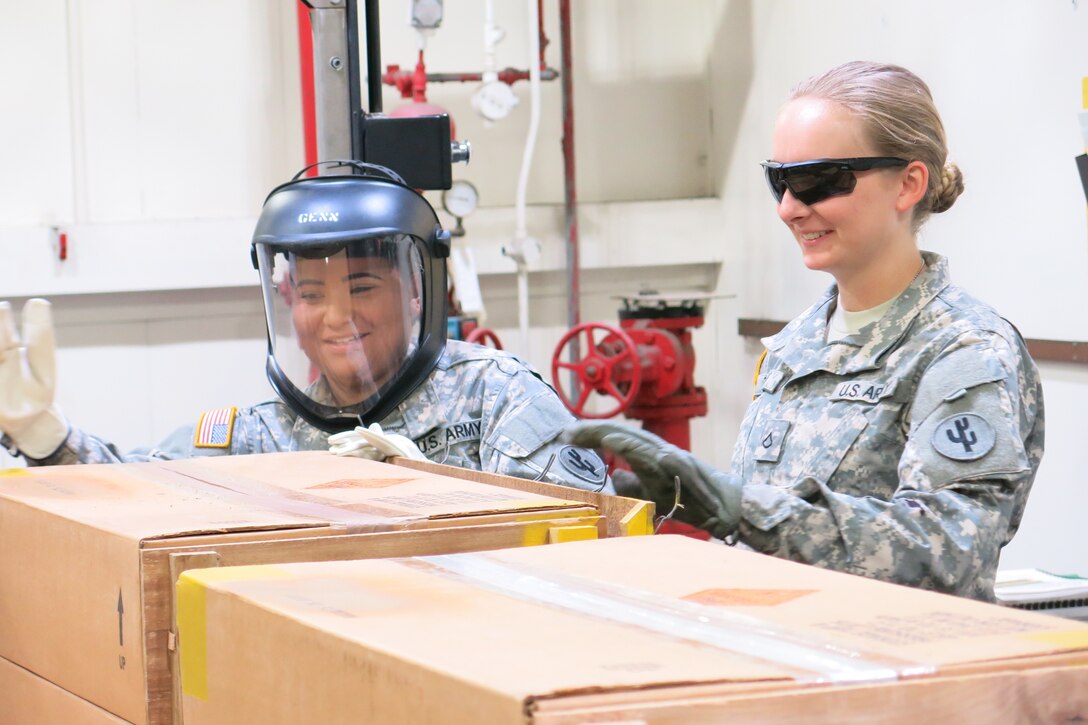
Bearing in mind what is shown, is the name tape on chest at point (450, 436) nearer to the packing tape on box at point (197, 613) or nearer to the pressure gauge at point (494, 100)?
the packing tape on box at point (197, 613)

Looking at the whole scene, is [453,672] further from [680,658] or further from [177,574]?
[177,574]

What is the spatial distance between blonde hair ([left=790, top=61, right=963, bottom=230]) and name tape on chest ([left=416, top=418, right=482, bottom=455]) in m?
0.77

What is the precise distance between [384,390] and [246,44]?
2.46 meters

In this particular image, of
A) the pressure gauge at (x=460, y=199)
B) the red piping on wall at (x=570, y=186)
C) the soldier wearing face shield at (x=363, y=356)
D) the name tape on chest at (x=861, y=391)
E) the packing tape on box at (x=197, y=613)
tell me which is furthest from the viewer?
the red piping on wall at (x=570, y=186)

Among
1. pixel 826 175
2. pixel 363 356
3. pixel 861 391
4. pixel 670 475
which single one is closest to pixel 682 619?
pixel 670 475

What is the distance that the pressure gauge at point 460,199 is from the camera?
13.7 ft

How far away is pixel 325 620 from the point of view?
0.84 m

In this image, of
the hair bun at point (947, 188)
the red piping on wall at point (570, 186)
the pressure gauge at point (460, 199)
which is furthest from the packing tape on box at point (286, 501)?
the red piping on wall at point (570, 186)

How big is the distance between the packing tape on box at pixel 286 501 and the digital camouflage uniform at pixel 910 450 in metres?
0.41

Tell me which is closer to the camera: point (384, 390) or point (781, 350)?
point (781, 350)

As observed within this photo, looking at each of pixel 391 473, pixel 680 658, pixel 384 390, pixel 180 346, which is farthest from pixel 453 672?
pixel 180 346

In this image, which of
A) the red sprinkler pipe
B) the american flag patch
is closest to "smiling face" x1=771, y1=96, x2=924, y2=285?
the american flag patch

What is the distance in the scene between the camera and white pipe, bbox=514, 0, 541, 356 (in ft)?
14.1

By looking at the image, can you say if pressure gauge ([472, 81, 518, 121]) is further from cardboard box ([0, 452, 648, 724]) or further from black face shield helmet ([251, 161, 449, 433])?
cardboard box ([0, 452, 648, 724])
